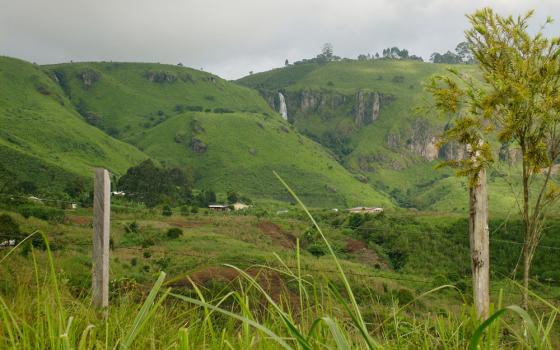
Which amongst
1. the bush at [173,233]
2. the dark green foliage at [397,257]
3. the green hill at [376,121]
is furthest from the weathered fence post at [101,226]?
the green hill at [376,121]

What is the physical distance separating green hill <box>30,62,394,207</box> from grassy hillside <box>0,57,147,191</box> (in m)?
10.9

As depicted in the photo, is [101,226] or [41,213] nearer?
[101,226]

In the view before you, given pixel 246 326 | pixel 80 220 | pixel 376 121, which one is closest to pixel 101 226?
pixel 246 326

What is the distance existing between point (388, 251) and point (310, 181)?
2655 inches

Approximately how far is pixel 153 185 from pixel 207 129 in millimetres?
53084

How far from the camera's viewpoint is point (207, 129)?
121625 millimetres

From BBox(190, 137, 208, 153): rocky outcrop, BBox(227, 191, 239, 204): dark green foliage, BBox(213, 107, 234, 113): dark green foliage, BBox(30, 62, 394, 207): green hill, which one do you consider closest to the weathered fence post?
BBox(227, 191, 239, 204): dark green foliage

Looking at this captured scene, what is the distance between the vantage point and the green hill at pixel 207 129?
107 meters

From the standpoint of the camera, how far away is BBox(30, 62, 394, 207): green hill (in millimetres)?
107188

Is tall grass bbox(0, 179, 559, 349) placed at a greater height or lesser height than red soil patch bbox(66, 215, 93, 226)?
greater

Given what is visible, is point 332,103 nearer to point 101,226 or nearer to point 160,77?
point 160,77

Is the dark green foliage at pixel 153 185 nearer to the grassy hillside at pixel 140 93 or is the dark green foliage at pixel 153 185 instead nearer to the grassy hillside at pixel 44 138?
the grassy hillside at pixel 44 138

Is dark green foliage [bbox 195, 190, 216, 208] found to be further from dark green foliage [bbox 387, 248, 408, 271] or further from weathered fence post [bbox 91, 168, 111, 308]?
weathered fence post [bbox 91, 168, 111, 308]

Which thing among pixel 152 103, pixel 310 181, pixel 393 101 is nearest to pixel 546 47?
pixel 310 181
